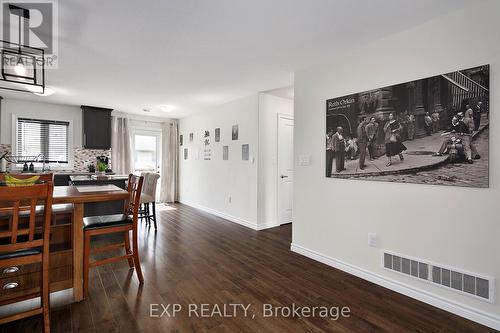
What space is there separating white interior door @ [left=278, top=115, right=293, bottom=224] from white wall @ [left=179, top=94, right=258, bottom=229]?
1.77 feet

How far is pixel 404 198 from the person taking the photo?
2387 mm

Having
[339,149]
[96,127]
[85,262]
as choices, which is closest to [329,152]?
[339,149]

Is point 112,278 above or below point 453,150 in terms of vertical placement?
below

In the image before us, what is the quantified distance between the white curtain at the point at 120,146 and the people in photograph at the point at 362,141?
5.63 metres

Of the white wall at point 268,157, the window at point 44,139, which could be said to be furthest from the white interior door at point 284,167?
the window at point 44,139

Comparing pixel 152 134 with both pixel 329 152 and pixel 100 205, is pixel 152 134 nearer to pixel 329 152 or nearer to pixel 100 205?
pixel 100 205

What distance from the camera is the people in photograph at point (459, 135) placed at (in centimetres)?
200

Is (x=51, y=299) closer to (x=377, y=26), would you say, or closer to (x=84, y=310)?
(x=84, y=310)

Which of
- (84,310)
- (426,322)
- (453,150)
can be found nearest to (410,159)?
(453,150)

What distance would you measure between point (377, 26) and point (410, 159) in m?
1.25

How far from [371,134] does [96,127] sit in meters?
5.86

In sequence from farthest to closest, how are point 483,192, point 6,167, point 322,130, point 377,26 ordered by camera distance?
point 6,167, point 322,130, point 377,26, point 483,192

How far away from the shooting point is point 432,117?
220cm

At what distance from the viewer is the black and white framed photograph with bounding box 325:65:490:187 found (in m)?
1.98
